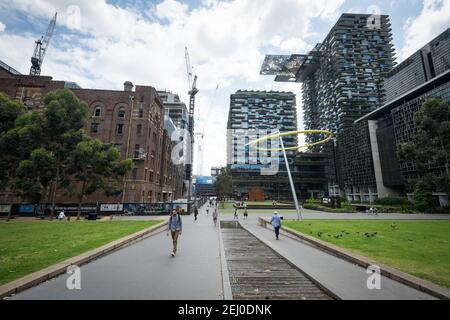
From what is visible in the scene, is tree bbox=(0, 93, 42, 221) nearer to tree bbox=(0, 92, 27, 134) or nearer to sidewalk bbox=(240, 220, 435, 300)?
tree bbox=(0, 92, 27, 134)

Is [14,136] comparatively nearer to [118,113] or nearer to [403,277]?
[118,113]

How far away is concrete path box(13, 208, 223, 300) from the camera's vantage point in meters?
5.00

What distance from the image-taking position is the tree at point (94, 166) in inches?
983

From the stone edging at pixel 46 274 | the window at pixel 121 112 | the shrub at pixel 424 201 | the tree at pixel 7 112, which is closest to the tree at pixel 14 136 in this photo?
the tree at pixel 7 112

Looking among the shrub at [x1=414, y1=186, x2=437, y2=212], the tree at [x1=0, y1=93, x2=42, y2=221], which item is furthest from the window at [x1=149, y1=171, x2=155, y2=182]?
the shrub at [x1=414, y1=186, x2=437, y2=212]

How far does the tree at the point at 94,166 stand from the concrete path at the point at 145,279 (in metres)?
20.3

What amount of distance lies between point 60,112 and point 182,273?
28179 millimetres

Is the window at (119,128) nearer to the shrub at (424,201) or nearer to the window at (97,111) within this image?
the window at (97,111)

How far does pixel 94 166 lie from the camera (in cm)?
2681

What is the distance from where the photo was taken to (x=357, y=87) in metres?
106

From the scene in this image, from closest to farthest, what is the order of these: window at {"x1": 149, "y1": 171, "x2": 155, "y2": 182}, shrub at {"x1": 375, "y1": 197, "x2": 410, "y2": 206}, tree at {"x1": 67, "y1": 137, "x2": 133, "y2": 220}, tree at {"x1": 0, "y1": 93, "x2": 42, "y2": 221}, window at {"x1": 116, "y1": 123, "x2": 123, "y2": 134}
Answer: tree at {"x1": 67, "y1": 137, "x2": 133, "y2": 220}
tree at {"x1": 0, "y1": 93, "x2": 42, "y2": 221}
window at {"x1": 116, "y1": 123, "x2": 123, "y2": 134}
window at {"x1": 149, "y1": 171, "x2": 155, "y2": 182}
shrub at {"x1": 375, "y1": 197, "x2": 410, "y2": 206}

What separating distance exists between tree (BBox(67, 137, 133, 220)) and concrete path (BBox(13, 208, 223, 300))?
66.5 ft
